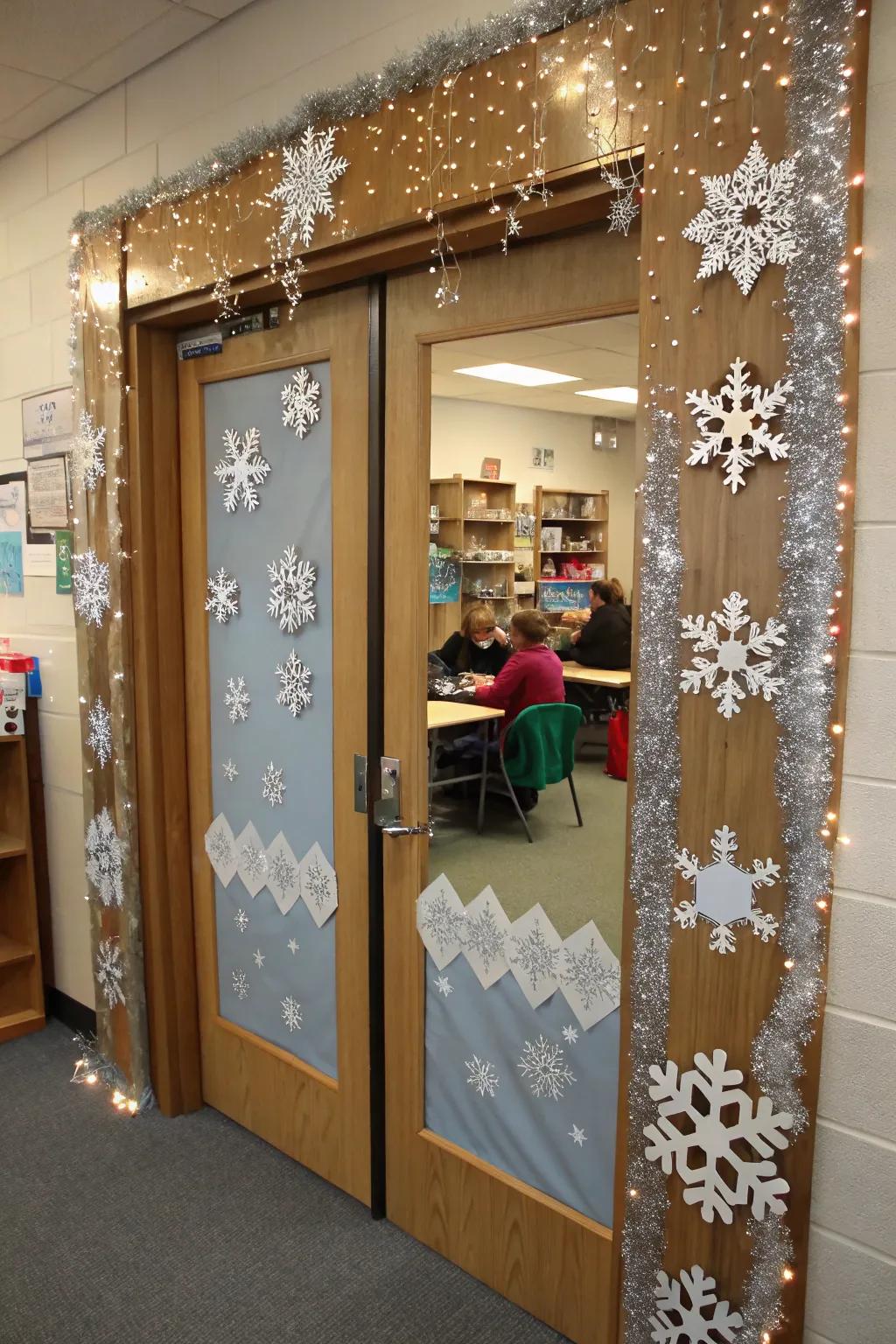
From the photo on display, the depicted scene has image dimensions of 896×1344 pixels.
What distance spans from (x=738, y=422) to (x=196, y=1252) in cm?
214

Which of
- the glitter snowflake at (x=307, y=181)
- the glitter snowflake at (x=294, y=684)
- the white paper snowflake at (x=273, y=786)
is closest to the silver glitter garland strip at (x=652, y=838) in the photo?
the glitter snowflake at (x=307, y=181)

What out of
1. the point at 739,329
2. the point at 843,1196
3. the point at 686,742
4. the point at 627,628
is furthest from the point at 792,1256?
the point at 739,329

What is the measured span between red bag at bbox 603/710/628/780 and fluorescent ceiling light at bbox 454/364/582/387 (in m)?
0.62

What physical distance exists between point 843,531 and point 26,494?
2604mm

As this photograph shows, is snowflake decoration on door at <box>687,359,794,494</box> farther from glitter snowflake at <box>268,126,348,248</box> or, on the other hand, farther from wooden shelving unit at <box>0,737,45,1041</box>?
wooden shelving unit at <box>0,737,45,1041</box>

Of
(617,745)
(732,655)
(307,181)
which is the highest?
(307,181)

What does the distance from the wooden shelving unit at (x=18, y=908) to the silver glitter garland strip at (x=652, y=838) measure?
7.62 feet

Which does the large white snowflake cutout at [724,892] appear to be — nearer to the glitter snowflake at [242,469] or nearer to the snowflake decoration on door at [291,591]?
the snowflake decoration on door at [291,591]

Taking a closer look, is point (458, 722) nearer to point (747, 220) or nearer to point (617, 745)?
point (617, 745)

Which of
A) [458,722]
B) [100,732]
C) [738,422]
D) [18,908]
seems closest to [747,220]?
[738,422]

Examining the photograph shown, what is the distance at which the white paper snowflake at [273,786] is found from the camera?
96.1 inches

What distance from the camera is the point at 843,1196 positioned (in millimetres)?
1396

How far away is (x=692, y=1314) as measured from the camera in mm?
1536

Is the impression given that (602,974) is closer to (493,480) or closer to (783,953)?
(783,953)
